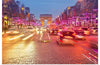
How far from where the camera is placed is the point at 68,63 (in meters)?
8.35

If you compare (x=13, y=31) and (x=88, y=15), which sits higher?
(x=88, y=15)

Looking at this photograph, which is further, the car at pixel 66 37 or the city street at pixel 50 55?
the car at pixel 66 37

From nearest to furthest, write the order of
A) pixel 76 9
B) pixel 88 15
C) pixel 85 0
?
pixel 88 15, pixel 85 0, pixel 76 9

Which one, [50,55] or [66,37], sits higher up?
[66,37]

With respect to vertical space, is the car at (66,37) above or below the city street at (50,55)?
above

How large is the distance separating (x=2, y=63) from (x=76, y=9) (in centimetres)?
10603

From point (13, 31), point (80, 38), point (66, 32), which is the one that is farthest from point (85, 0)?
point (66, 32)

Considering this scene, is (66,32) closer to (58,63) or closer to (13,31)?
(58,63)

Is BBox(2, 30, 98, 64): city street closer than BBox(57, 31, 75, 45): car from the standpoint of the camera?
Yes

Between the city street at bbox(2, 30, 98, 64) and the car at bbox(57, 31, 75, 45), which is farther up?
the car at bbox(57, 31, 75, 45)

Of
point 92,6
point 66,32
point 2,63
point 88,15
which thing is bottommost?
point 2,63

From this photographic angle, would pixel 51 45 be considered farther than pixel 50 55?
Yes

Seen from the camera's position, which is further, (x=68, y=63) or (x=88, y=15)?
(x=88, y=15)

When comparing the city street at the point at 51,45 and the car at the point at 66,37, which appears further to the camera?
the car at the point at 66,37
